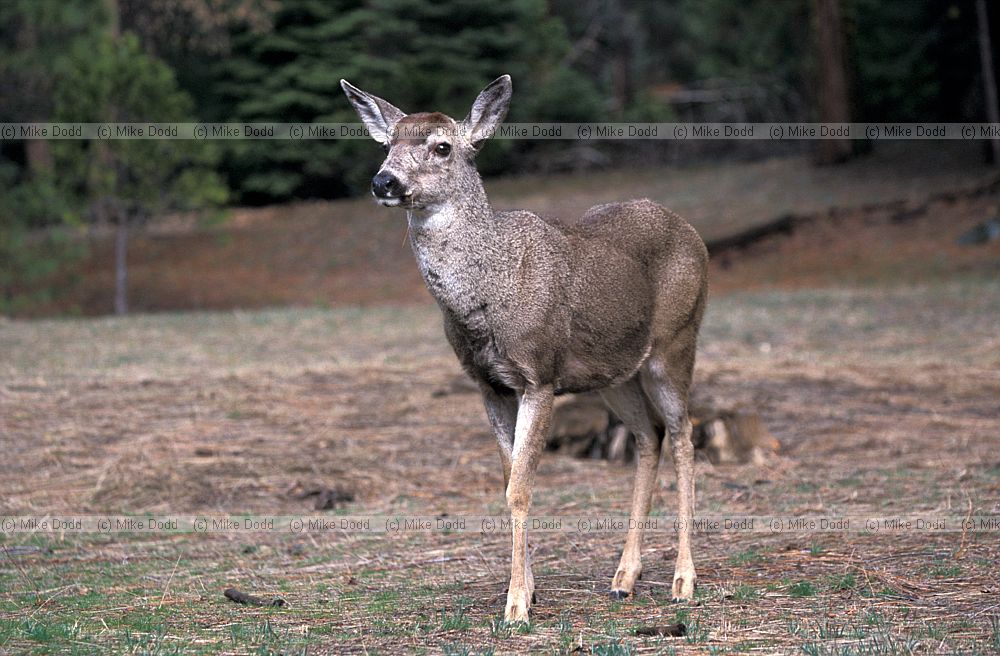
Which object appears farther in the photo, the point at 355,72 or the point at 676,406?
the point at 355,72

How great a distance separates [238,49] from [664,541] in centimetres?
3363

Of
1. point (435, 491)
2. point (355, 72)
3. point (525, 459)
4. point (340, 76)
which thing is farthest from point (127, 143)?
point (525, 459)

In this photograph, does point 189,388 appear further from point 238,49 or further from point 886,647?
point 238,49

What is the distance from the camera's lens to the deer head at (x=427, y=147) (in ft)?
20.0

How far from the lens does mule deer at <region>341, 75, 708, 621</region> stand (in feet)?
20.5

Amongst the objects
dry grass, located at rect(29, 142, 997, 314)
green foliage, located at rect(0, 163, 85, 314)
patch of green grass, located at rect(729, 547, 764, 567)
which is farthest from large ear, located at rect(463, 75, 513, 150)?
green foliage, located at rect(0, 163, 85, 314)

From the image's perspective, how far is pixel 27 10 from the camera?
2856cm

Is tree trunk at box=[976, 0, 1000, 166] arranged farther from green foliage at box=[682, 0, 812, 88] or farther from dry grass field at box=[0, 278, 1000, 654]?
dry grass field at box=[0, 278, 1000, 654]

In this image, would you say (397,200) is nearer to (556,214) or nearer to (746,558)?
(746,558)

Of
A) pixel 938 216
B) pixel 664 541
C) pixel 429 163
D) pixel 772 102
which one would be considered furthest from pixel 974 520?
pixel 772 102

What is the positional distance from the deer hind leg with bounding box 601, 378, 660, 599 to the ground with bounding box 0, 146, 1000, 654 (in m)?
0.28

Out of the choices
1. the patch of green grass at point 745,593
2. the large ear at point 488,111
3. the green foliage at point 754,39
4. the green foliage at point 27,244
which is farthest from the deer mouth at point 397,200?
the green foliage at point 754,39

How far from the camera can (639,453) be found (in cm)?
722

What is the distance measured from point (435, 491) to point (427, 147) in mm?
4088
